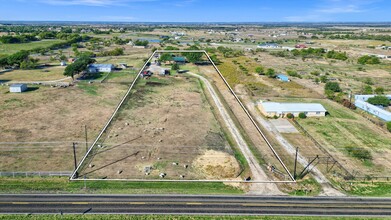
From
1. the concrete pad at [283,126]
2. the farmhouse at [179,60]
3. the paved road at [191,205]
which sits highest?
the farmhouse at [179,60]

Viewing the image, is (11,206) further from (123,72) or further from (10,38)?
(10,38)

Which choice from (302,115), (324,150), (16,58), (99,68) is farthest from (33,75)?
(324,150)

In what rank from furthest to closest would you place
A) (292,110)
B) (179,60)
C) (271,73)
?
(179,60) < (271,73) < (292,110)

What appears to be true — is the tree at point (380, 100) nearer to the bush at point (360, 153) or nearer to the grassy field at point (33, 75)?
the bush at point (360, 153)

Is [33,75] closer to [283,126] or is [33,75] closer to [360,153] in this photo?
[283,126]

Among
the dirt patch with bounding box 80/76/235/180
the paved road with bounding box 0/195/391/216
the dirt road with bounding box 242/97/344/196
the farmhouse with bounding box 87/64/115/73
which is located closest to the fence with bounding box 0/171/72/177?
the dirt patch with bounding box 80/76/235/180

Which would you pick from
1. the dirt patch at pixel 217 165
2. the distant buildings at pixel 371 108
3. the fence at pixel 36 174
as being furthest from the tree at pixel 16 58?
the distant buildings at pixel 371 108

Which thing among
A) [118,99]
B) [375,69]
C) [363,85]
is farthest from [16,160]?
[375,69]

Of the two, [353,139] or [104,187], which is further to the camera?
[353,139]

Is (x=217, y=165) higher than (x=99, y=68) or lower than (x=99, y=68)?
lower
